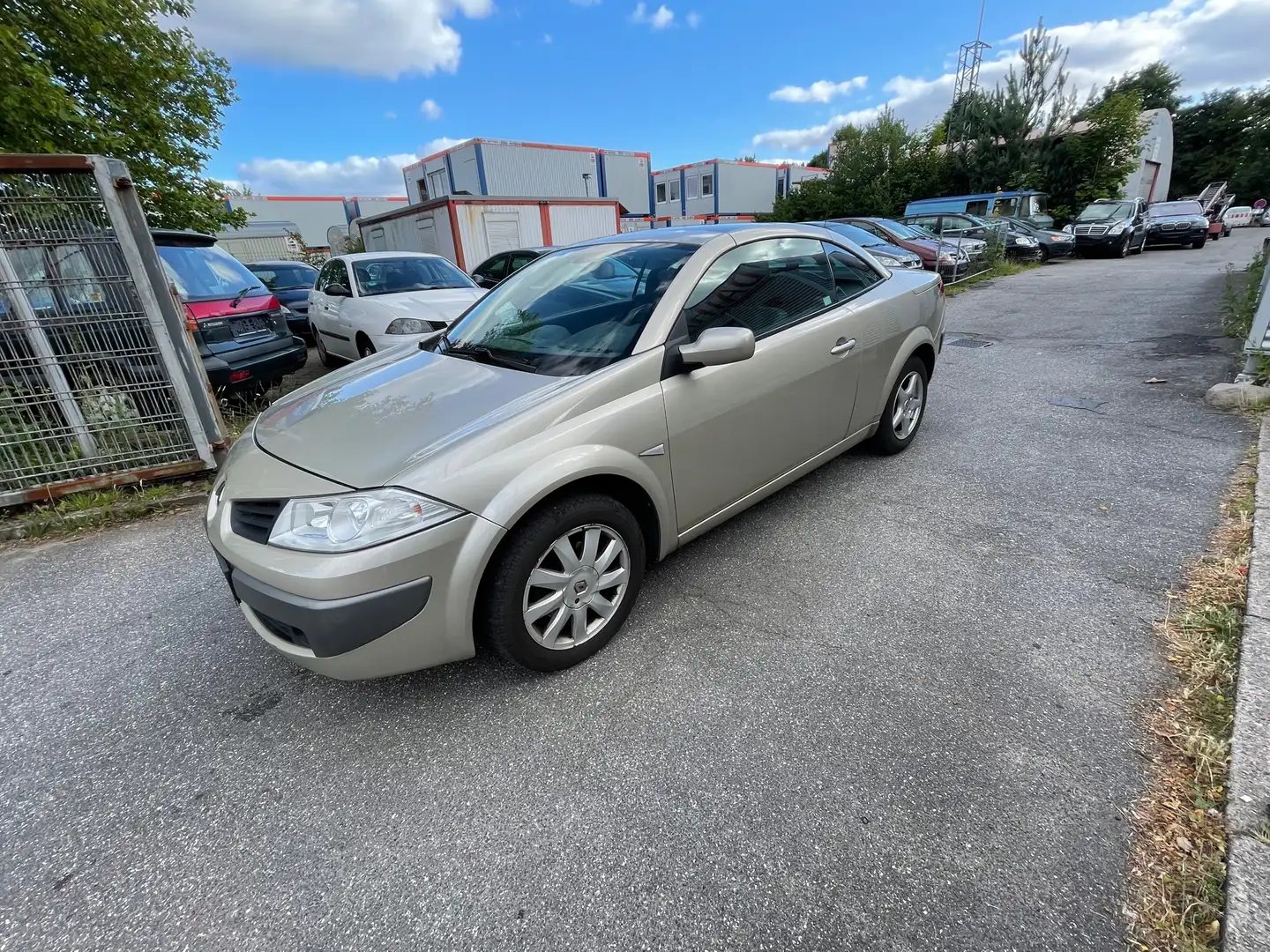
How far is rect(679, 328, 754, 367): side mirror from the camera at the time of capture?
2.33 meters

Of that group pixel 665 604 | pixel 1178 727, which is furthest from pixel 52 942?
pixel 1178 727

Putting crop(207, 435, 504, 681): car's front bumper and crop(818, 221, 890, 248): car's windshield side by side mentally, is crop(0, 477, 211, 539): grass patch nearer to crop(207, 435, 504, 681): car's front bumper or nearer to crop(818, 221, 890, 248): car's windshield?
crop(207, 435, 504, 681): car's front bumper

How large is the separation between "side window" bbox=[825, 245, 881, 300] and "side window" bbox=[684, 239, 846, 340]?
55mm

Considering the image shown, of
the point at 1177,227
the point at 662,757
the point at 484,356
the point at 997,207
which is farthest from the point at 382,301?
the point at 1177,227

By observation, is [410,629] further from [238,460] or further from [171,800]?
[238,460]

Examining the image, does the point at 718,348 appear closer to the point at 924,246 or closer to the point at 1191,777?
the point at 1191,777

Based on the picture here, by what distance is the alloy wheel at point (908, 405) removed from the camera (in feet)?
13.0

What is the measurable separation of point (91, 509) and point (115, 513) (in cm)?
14

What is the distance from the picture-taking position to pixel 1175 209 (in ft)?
68.3

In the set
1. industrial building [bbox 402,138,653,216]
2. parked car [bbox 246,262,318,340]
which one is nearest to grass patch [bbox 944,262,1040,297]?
parked car [bbox 246,262,318,340]

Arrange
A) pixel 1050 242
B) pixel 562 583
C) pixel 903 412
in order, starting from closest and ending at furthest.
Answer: pixel 562 583 → pixel 903 412 → pixel 1050 242

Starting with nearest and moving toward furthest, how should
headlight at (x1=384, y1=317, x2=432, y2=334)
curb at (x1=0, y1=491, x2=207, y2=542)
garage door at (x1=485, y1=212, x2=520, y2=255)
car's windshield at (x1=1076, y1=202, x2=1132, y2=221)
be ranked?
1. curb at (x1=0, y1=491, x2=207, y2=542)
2. headlight at (x1=384, y1=317, x2=432, y2=334)
3. garage door at (x1=485, y1=212, x2=520, y2=255)
4. car's windshield at (x1=1076, y1=202, x2=1132, y2=221)

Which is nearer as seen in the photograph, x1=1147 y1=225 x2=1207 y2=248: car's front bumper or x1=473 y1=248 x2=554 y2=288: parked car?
x1=473 y1=248 x2=554 y2=288: parked car

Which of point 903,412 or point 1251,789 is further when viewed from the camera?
point 903,412
